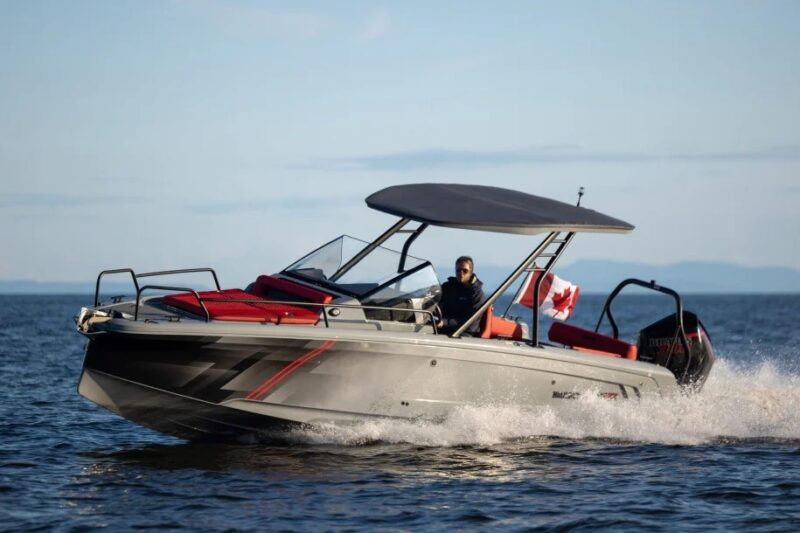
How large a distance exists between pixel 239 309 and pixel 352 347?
1.19m

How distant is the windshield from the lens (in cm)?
1172

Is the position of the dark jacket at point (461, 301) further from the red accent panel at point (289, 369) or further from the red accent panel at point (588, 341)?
Result: the red accent panel at point (289, 369)

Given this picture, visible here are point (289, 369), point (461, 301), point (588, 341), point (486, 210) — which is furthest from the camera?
point (588, 341)

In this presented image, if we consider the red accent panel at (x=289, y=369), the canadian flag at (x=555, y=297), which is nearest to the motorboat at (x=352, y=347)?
the red accent panel at (x=289, y=369)

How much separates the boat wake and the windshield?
1.56 metres

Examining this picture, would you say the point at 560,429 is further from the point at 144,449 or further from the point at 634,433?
the point at 144,449

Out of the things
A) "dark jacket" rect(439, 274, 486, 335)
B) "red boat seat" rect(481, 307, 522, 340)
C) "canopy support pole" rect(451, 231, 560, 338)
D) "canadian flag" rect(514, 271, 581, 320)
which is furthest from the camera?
"canadian flag" rect(514, 271, 581, 320)

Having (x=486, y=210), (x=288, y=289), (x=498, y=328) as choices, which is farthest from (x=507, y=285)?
(x=288, y=289)

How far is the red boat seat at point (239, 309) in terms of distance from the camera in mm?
10500

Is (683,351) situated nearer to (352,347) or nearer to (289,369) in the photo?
(352,347)

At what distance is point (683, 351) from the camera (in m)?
12.8

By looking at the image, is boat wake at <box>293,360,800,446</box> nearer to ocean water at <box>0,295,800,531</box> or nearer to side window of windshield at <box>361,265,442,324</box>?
ocean water at <box>0,295,800,531</box>

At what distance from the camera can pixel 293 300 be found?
37.7 feet

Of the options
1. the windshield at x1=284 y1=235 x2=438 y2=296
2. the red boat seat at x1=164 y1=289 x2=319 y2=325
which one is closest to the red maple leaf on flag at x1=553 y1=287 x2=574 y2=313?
the windshield at x1=284 y1=235 x2=438 y2=296
